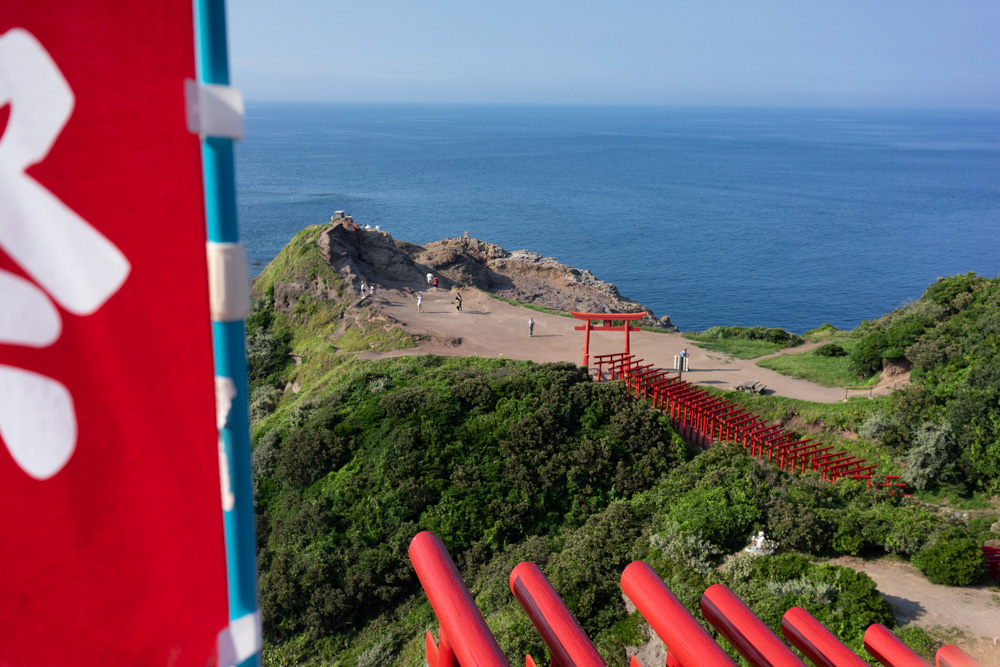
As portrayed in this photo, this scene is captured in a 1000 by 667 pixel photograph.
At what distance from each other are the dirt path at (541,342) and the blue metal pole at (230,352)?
24.0 metres

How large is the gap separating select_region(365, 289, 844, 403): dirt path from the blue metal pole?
943 inches

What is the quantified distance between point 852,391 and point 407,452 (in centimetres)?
1608

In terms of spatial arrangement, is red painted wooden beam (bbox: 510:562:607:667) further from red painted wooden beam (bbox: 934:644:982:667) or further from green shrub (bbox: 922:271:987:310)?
green shrub (bbox: 922:271:987:310)

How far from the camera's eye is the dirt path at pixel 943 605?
1118 centimetres

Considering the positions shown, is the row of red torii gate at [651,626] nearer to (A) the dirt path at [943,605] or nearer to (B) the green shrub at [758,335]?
(A) the dirt path at [943,605]

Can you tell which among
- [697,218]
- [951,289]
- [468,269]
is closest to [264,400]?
[468,269]

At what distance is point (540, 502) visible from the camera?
1803 cm

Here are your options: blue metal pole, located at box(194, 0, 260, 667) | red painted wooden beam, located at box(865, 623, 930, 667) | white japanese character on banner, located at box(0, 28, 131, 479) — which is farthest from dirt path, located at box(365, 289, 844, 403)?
white japanese character on banner, located at box(0, 28, 131, 479)

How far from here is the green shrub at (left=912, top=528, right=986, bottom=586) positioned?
42.7 ft

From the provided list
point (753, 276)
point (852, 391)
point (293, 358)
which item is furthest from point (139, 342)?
point (753, 276)

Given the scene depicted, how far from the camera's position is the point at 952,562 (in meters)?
13.2

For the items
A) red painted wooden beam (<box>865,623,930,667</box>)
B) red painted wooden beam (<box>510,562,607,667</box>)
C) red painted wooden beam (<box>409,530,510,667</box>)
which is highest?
red painted wooden beam (<box>409,530,510,667</box>)

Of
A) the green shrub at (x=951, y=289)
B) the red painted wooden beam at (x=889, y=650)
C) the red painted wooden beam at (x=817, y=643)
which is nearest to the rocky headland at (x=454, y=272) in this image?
the green shrub at (x=951, y=289)

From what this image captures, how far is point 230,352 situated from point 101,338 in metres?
0.36
